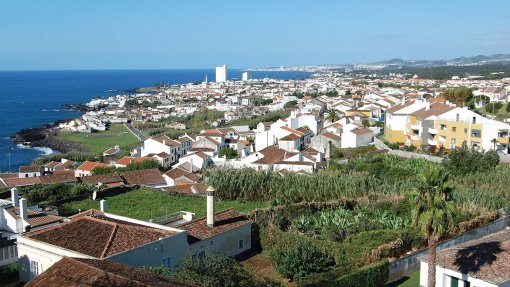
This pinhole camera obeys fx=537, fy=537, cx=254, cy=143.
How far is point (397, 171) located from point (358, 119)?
33.5 m

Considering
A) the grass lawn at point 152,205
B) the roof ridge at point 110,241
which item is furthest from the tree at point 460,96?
the roof ridge at point 110,241

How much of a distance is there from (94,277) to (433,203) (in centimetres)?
1069

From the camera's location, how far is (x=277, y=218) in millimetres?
28688

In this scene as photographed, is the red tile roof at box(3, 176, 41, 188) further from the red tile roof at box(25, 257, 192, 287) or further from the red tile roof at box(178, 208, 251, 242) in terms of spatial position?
the red tile roof at box(25, 257, 192, 287)

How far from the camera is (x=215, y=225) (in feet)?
80.8

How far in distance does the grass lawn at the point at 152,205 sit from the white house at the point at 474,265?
15.8 meters

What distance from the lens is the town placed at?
20.0m

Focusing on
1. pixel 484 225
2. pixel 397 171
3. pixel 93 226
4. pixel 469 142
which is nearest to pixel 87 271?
pixel 93 226

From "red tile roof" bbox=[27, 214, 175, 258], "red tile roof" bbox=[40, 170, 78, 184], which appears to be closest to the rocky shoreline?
"red tile roof" bbox=[40, 170, 78, 184]

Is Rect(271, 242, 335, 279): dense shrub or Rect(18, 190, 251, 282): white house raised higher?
Rect(18, 190, 251, 282): white house

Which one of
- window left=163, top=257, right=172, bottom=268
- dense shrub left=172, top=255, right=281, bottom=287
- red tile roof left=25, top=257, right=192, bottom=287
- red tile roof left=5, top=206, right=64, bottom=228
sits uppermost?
red tile roof left=25, top=257, right=192, bottom=287

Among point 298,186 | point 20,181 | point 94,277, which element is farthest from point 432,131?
point 94,277

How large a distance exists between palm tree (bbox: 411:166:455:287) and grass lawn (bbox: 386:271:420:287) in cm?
391

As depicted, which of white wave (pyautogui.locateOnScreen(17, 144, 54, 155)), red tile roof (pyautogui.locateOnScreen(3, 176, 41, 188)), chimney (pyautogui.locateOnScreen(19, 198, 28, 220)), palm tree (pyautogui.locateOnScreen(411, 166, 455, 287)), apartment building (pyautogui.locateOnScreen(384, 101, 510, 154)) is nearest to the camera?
palm tree (pyautogui.locateOnScreen(411, 166, 455, 287))
